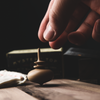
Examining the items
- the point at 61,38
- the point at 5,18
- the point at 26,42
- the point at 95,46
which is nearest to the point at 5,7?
the point at 5,18

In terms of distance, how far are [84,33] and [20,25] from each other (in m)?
1.09

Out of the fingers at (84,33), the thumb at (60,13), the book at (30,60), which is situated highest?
the thumb at (60,13)

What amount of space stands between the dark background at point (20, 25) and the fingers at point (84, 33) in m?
0.97

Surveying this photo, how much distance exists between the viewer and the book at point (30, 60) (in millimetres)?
Result: 1220

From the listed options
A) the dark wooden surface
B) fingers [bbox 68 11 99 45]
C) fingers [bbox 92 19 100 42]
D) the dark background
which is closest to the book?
the dark background

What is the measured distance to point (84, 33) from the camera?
1.92ft

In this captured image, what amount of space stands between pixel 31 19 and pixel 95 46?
73 cm

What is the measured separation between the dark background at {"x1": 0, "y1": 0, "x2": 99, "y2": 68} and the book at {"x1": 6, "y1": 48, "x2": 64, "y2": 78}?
27 centimetres

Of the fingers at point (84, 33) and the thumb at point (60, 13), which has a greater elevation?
the thumb at point (60, 13)

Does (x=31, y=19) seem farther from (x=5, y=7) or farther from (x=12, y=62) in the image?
(x=12, y=62)

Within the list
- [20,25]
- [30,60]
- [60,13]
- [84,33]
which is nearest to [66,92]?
[84,33]

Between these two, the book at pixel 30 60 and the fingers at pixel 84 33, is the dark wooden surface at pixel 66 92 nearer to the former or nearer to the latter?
the fingers at pixel 84 33

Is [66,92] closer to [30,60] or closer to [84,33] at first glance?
[84,33]

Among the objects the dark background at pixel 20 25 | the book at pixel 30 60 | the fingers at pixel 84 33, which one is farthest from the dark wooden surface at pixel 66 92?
the dark background at pixel 20 25
